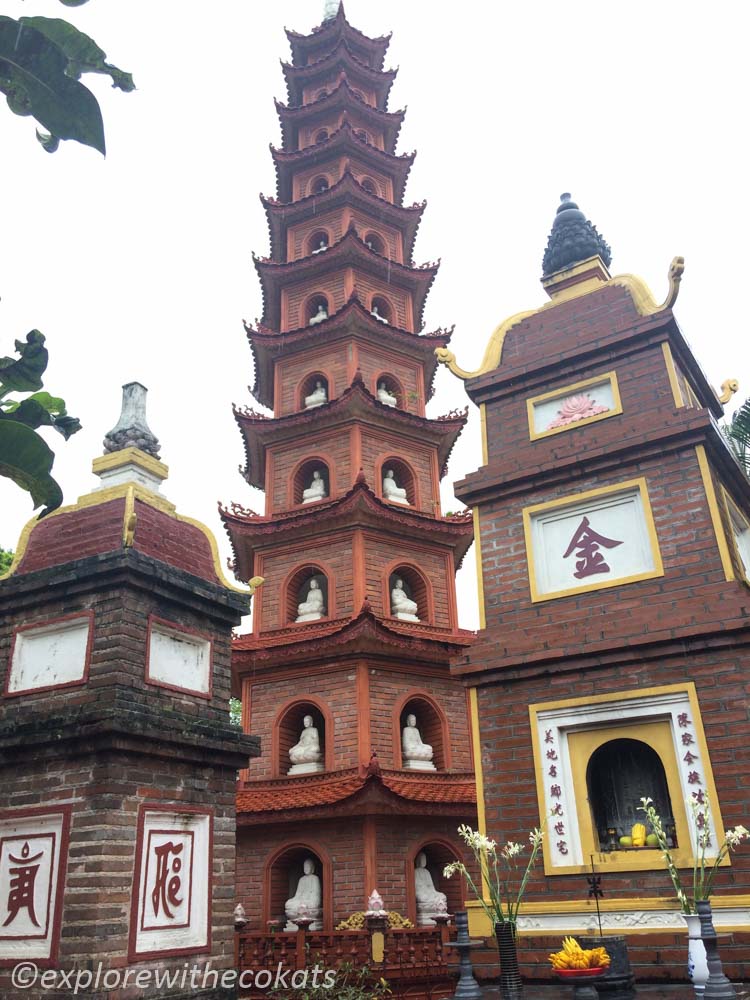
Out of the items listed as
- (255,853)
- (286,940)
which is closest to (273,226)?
(255,853)

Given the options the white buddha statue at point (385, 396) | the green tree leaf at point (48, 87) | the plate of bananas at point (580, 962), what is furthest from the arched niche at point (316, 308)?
the green tree leaf at point (48, 87)

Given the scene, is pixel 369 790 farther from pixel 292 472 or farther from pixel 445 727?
pixel 292 472

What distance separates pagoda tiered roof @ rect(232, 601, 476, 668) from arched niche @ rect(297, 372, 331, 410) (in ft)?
20.2

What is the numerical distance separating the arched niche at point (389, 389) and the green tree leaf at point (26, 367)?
16.6 metres

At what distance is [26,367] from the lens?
607 centimetres

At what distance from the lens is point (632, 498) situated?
10797mm

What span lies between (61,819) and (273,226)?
2045 centimetres

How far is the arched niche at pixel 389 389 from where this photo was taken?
22.6 metres

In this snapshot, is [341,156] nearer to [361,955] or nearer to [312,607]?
[312,607]

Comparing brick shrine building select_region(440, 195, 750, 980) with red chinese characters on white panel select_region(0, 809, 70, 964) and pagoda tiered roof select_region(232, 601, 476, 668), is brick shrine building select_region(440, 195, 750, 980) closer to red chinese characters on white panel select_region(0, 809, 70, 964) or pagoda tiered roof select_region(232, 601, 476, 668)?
red chinese characters on white panel select_region(0, 809, 70, 964)

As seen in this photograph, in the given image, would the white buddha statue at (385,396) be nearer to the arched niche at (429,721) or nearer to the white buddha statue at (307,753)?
the arched niche at (429,721)

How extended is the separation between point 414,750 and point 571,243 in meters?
10.4

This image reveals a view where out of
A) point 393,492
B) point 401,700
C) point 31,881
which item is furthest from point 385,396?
point 31,881

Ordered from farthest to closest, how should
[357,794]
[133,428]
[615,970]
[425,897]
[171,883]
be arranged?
[425,897] < [357,794] < [133,428] < [171,883] < [615,970]
